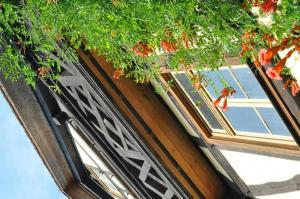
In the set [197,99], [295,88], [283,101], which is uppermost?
[197,99]

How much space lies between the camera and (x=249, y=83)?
4469 millimetres

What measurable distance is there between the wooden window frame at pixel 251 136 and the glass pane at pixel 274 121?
0.10 metres

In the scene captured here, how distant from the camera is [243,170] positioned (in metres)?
5.60

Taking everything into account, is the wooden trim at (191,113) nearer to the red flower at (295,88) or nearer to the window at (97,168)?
the red flower at (295,88)

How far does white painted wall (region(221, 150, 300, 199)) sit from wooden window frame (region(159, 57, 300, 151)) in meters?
0.21

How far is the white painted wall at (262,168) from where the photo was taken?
4717mm

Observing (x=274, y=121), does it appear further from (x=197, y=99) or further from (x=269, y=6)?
(x=269, y=6)

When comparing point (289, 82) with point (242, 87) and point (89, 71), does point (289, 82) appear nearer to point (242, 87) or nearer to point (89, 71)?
point (242, 87)

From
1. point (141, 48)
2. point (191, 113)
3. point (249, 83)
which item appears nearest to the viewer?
point (249, 83)

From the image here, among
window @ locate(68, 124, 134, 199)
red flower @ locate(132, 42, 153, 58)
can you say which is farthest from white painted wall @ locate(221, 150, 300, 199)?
window @ locate(68, 124, 134, 199)

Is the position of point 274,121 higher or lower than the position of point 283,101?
higher

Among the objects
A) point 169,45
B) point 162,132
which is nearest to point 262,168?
point 162,132

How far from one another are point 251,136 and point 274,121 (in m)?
0.66

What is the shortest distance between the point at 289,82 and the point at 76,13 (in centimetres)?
266
